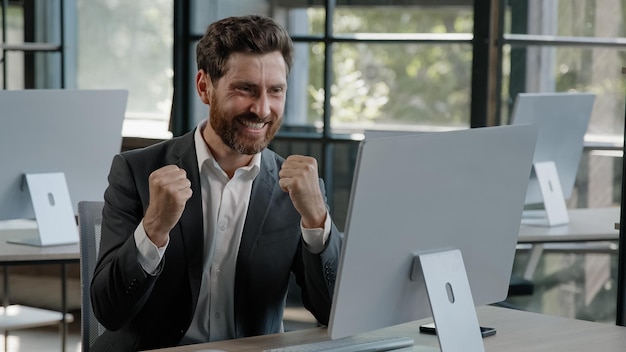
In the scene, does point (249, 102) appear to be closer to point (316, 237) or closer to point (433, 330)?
point (316, 237)

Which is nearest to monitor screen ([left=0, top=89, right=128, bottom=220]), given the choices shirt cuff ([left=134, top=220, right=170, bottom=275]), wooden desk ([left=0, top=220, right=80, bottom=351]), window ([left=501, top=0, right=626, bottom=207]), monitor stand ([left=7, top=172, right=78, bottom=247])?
monitor stand ([left=7, top=172, right=78, bottom=247])

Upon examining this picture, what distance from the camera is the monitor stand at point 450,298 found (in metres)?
1.76

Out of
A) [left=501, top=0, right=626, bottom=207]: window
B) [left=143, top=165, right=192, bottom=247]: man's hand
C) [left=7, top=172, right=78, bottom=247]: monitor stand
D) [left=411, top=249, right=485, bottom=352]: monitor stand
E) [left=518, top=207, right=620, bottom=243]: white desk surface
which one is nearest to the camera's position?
[left=411, top=249, right=485, bottom=352]: monitor stand

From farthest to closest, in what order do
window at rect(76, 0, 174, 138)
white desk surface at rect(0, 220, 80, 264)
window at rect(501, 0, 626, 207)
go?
window at rect(76, 0, 174, 138), window at rect(501, 0, 626, 207), white desk surface at rect(0, 220, 80, 264)

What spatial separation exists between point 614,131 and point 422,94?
0.76 meters

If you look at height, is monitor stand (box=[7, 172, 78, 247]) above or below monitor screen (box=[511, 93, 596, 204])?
below

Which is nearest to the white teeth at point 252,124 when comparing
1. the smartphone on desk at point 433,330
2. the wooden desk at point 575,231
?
the smartphone on desk at point 433,330

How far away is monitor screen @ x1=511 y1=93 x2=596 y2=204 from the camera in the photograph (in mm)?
3512

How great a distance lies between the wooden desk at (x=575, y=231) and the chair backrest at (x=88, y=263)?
5.00 ft

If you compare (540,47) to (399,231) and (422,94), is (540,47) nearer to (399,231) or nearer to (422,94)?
(422,94)

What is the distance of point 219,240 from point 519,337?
2.08ft

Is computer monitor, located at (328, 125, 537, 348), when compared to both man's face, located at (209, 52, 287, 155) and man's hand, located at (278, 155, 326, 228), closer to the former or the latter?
man's hand, located at (278, 155, 326, 228)

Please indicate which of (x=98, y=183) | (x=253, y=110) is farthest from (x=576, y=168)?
(x=253, y=110)

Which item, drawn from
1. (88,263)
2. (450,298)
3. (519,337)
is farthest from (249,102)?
(519,337)
